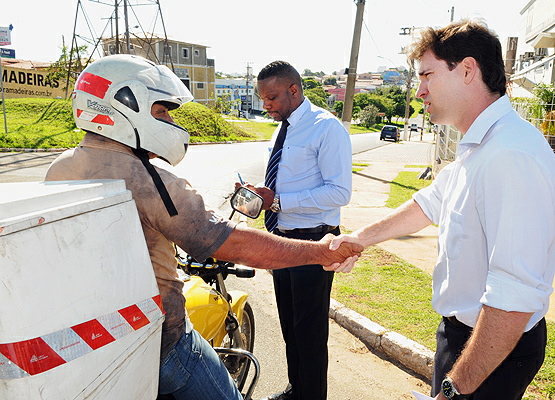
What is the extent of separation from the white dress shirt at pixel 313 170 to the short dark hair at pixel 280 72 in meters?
0.19

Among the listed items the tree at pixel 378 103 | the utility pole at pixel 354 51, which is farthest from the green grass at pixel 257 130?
the tree at pixel 378 103

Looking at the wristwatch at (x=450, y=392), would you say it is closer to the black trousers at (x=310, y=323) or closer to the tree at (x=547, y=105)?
the black trousers at (x=310, y=323)

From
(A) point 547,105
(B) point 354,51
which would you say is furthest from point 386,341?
(B) point 354,51

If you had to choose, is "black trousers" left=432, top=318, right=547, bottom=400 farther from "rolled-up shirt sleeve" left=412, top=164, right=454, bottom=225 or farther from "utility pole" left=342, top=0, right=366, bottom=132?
"utility pole" left=342, top=0, right=366, bottom=132

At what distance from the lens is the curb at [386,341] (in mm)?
3564

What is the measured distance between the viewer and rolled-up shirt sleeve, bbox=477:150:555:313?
1.46m

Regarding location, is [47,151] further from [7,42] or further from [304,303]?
Result: [304,303]

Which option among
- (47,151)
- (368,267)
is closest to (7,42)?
(47,151)

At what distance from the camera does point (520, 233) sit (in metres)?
1.46

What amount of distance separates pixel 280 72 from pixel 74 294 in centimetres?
235

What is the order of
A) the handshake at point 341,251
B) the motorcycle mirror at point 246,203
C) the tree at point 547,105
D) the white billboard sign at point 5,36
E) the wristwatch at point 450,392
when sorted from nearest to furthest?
the wristwatch at point 450,392 → the handshake at point 341,251 → the motorcycle mirror at point 246,203 → the tree at point 547,105 → the white billboard sign at point 5,36

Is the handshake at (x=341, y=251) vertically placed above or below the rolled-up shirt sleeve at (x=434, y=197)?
below

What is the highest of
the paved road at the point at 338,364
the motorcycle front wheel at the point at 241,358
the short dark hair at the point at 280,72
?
the short dark hair at the point at 280,72

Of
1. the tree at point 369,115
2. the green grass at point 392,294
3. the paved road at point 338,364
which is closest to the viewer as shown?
the paved road at point 338,364
